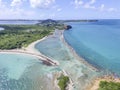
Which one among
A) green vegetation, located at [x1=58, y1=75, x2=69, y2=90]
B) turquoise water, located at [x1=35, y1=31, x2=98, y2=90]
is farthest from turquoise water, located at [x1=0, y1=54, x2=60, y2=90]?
turquoise water, located at [x1=35, y1=31, x2=98, y2=90]

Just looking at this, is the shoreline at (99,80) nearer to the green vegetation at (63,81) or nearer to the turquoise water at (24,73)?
the green vegetation at (63,81)

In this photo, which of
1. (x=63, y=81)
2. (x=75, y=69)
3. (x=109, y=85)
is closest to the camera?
(x=109, y=85)

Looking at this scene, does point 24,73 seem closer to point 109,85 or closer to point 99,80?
point 99,80

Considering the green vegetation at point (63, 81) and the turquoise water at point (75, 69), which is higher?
the green vegetation at point (63, 81)

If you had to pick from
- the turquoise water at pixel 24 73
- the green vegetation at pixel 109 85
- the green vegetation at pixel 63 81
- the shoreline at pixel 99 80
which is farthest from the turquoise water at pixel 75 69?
the turquoise water at pixel 24 73

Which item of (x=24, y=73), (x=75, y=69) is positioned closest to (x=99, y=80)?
(x=75, y=69)

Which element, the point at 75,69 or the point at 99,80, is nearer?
the point at 99,80

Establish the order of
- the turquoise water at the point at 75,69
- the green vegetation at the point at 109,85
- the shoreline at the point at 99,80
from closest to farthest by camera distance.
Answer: the green vegetation at the point at 109,85, the shoreline at the point at 99,80, the turquoise water at the point at 75,69
